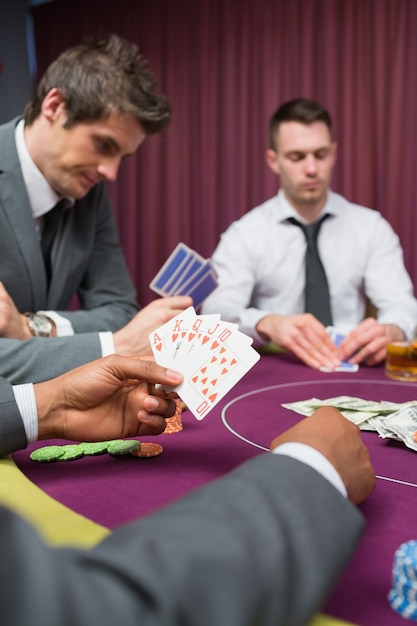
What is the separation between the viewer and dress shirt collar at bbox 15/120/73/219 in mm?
2330

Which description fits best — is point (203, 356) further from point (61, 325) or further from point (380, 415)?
point (61, 325)

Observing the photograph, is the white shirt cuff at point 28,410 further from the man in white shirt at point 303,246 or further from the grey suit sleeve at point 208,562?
the man in white shirt at point 303,246

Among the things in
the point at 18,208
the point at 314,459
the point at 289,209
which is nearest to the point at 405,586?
the point at 314,459

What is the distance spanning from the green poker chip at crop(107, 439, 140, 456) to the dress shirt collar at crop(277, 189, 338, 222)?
2500 millimetres

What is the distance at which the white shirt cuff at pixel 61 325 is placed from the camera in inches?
85.2

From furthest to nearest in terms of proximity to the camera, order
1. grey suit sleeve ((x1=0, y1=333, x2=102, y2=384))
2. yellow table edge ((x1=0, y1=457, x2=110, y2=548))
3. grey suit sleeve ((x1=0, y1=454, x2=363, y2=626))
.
Result: grey suit sleeve ((x1=0, y1=333, x2=102, y2=384)) < yellow table edge ((x1=0, y1=457, x2=110, y2=548)) < grey suit sleeve ((x1=0, y1=454, x2=363, y2=626))

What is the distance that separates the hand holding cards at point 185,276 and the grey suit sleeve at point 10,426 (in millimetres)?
905

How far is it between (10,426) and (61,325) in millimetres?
1018

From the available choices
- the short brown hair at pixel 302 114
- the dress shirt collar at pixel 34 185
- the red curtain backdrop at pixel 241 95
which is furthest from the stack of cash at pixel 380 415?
the red curtain backdrop at pixel 241 95

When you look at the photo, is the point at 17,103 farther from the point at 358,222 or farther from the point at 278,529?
the point at 278,529

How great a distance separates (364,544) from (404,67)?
412cm

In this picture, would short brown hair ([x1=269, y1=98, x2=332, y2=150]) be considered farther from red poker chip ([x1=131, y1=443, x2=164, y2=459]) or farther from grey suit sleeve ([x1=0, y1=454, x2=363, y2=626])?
grey suit sleeve ([x1=0, y1=454, x2=363, y2=626])

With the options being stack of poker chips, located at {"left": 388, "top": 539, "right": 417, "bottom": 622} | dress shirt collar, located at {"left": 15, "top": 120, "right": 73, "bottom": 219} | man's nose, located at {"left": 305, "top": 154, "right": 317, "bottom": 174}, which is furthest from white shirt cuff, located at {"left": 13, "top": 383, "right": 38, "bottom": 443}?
man's nose, located at {"left": 305, "top": 154, "right": 317, "bottom": 174}

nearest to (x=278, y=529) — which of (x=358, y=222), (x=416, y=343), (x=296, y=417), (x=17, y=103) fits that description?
(x=296, y=417)
